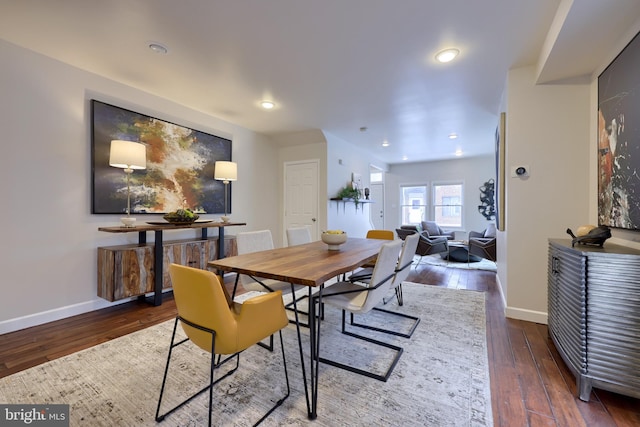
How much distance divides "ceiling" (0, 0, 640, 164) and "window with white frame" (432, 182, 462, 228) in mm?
4471

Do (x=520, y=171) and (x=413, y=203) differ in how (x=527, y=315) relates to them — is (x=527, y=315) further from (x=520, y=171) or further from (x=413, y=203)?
(x=413, y=203)

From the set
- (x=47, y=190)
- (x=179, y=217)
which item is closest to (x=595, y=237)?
(x=179, y=217)

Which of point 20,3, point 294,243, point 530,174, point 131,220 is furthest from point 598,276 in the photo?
point 20,3

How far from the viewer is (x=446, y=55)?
247 centimetres

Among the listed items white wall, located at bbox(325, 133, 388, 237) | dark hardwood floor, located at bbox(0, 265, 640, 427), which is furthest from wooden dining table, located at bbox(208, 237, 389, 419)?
white wall, located at bbox(325, 133, 388, 237)

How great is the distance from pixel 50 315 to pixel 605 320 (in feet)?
14.2

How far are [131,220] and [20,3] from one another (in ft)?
5.94

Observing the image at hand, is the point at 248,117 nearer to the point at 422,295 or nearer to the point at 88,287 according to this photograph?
the point at 88,287

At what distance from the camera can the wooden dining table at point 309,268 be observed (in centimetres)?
146

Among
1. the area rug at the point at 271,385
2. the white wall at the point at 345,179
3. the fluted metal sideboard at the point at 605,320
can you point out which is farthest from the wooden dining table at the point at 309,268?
the white wall at the point at 345,179

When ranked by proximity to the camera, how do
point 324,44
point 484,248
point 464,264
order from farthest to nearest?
point 464,264, point 484,248, point 324,44

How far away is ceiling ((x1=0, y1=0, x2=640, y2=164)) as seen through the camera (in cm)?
188

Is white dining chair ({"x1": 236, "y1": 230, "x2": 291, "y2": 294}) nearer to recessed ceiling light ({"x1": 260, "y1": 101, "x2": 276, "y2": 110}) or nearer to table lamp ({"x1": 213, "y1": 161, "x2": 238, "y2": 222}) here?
table lamp ({"x1": 213, "y1": 161, "x2": 238, "y2": 222})

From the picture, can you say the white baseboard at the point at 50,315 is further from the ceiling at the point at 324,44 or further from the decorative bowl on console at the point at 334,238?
the decorative bowl on console at the point at 334,238
